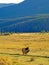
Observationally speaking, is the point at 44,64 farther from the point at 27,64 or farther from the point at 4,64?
the point at 4,64

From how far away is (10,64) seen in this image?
2391cm

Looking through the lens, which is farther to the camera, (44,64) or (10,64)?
(44,64)

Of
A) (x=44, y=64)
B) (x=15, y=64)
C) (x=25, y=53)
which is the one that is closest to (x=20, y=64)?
(x=15, y=64)

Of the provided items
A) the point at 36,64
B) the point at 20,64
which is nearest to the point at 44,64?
Result: the point at 36,64

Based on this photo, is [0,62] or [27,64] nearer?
[0,62]

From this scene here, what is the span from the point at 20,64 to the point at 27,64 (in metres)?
1.04

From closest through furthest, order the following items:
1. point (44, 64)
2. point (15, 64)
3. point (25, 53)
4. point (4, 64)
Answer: point (4, 64), point (15, 64), point (44, 64), point (25, 53)

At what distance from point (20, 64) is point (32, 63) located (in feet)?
8.02

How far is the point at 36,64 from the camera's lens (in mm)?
26812

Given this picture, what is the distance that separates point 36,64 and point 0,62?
4975 mm

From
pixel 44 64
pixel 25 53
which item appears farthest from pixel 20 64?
pixel 25 53

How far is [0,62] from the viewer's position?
2281cm

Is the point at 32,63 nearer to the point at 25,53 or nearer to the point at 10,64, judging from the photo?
the point at 10,64

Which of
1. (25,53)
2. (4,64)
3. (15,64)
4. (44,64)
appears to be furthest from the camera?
(25,53)
